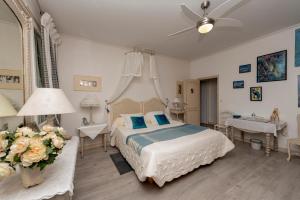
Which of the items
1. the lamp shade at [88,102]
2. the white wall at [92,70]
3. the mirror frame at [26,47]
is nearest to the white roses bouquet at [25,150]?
the mirror frame at [26,47]

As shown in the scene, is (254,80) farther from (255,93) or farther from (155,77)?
(155,77)

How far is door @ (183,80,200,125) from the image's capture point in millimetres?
4902

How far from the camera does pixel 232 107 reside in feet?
13.4

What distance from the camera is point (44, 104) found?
119 centimetres

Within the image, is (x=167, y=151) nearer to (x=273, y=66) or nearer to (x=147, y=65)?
(x=147, y=65)

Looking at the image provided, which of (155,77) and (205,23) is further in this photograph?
(155,77)

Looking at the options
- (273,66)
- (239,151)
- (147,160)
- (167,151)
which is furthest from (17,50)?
(273,66)

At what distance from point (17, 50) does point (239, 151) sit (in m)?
4.41

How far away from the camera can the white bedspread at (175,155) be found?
185 centimetres

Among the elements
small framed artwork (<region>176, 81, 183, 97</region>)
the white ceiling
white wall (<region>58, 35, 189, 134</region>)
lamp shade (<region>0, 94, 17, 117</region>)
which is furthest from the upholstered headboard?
lamp shade (<region>0, 94, 17, 117</region>)

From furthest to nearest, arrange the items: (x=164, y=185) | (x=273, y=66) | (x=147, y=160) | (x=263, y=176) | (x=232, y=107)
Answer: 1. (x=232, y=107)
2. (x=273, y=66)
3. (x=263, y=176)
4. (x=164, y=185)
5. (x=147, y=160)

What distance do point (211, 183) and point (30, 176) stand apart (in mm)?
2223

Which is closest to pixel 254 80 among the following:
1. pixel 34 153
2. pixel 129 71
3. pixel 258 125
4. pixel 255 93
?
pixel 255 93

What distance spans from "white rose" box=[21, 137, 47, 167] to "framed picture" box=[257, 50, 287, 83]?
4.45 m
